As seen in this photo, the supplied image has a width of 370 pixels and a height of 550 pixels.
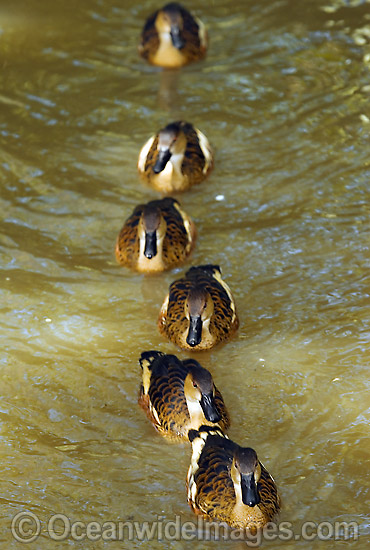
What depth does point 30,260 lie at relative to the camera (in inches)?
326

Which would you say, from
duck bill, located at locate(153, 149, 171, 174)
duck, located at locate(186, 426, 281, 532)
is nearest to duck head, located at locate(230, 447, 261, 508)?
duck, located at locate(186, 426, 281, 532)

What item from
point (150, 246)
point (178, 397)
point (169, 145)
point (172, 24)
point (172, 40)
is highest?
point (172, 24)

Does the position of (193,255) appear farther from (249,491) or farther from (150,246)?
(249,491)

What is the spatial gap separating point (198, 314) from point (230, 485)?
171 centimetres

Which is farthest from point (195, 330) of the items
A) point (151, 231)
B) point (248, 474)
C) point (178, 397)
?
point (248, 474)

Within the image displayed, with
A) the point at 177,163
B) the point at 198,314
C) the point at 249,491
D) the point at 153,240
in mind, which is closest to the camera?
the point at 249,491

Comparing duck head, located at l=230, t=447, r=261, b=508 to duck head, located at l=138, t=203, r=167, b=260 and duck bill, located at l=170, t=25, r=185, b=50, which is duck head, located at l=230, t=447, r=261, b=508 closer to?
duck head, located at l=138, t=203, r=167, b=260

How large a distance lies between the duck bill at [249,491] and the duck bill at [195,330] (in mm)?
1755

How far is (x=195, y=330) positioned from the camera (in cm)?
720

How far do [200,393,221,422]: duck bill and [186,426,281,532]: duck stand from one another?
162 millimetres

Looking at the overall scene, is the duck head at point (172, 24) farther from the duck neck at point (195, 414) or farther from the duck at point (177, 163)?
the duck neck at point (195, 414)

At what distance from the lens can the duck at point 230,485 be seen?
5.61 meters

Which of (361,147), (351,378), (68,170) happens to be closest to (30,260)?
(68,170)

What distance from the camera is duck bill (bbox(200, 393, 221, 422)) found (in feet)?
20.5
